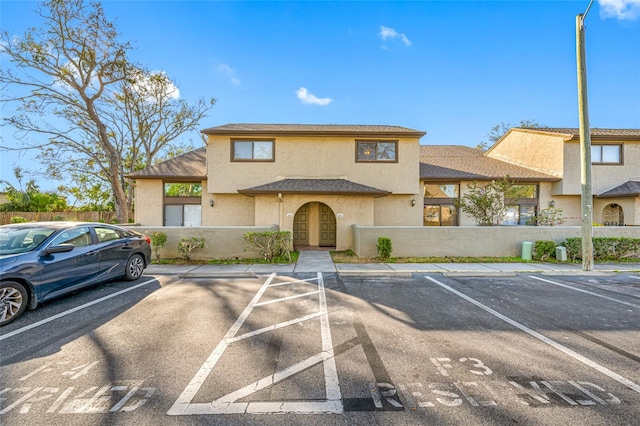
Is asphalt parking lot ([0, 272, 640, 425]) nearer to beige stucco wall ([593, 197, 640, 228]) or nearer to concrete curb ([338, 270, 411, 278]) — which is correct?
concrete curb ([338, 270, 411, 278])

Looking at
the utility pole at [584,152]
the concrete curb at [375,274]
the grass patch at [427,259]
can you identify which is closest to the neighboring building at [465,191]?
the grass patch at [427,259]

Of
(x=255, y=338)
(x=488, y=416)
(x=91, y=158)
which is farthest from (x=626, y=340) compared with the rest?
→ (x=91, y=158)

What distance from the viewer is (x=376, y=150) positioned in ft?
47.8

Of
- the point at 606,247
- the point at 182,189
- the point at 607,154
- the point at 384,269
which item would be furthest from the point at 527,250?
the point at 182,189

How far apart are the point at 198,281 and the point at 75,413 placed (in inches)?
202

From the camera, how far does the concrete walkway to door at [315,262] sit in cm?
Answer: 890

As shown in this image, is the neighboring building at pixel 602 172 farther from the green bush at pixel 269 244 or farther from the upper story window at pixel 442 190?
the green bush at pixel 269 244

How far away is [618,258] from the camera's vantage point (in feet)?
34.4

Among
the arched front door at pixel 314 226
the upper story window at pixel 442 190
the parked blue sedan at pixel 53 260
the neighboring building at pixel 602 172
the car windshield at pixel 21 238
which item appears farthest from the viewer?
the upper story window at pixel 442 190

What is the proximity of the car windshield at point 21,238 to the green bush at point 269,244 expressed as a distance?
555 centimetres

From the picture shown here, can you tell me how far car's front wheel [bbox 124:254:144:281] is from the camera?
7132 millimetres

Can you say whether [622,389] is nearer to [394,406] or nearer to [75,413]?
[394,406]

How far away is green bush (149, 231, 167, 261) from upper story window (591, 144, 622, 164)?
74.3 ft

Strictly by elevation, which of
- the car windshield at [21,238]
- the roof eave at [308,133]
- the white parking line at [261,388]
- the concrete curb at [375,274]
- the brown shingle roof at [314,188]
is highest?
the roof eave at [308,133]
